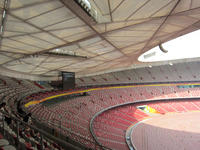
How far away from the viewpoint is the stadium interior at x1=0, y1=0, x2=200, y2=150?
16.9ft

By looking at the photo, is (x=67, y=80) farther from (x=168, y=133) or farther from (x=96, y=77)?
(x=168, y=133)

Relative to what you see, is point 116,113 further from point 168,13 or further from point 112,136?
point 168,13

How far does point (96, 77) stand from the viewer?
30.6 metres

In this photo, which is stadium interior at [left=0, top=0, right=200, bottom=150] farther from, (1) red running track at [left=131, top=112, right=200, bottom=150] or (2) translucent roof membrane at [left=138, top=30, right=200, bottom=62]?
(2) translucent roof membrane at [left=138, top=30, right=200, bottom=62]

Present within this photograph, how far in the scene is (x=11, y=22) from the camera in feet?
17.8

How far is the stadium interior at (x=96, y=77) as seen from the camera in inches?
203

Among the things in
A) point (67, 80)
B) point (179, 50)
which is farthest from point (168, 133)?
point (179, 50)

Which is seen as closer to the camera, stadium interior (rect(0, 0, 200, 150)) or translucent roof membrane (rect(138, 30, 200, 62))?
stadium interior (rect(0, 0, 200, 150))

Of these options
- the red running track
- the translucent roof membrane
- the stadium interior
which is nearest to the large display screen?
the stadium interior

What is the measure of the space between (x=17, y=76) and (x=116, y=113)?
Result: 17559mm

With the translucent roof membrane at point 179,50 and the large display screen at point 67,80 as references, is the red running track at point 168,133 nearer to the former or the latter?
the large display screen at point 67,80

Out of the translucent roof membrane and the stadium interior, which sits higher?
the translucent roof membrane

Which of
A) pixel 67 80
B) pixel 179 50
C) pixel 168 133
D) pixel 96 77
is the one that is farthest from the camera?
pixel 96 77

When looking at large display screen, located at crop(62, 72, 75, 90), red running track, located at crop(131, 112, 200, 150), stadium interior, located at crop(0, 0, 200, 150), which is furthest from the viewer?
large display screen, located at crop(62, 72, 75, 90)
